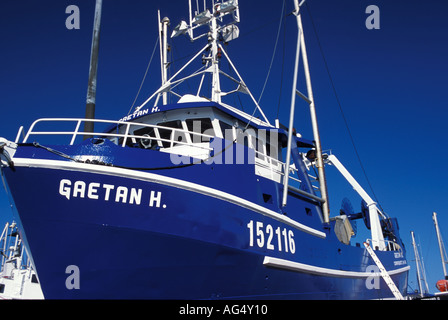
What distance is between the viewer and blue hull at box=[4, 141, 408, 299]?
16.9 ft

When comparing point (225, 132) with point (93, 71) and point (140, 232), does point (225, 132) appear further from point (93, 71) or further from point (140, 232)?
point (93, 71)

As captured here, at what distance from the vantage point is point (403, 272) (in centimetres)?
1390

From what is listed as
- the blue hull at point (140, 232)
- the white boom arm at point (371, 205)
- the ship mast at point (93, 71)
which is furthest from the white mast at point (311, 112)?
the ship mast at point (93, 71)

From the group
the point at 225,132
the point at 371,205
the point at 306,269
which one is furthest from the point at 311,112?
the point at 306,269

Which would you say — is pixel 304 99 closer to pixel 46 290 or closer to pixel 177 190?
pixel 177 190

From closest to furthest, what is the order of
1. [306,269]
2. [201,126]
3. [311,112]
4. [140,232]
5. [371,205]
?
[140,232], [306,269], [201,126], [311,112], [371,205]

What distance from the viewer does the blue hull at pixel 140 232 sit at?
514 centimetres

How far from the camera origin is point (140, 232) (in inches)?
207

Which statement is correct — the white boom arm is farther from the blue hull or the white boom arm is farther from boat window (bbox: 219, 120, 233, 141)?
the blue hull

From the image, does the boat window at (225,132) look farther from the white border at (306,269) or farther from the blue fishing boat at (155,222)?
the white border at (306,269)

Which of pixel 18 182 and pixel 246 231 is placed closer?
pixel 18 182

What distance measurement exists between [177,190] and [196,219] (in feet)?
1.81
